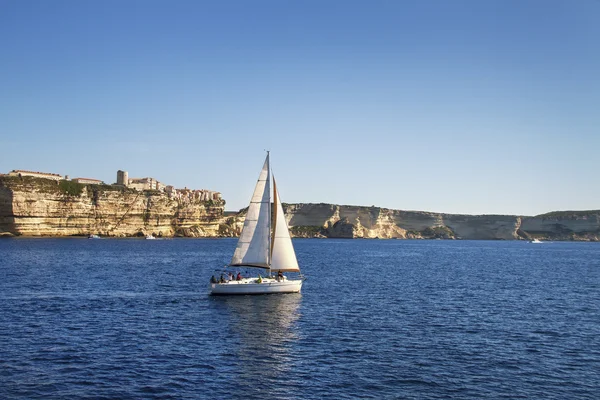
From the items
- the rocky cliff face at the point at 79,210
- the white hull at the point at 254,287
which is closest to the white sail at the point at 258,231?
the white hull at the point at 254,287

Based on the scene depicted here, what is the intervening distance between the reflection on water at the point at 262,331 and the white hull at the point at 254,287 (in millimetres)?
522

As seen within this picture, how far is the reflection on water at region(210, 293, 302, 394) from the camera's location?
26.7 m

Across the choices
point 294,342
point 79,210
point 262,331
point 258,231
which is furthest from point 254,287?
point 79,210

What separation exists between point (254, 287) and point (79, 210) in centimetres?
13078

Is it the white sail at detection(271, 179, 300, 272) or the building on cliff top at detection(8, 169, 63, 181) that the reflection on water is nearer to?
the white sail at detection(271, 179, 300, 272)

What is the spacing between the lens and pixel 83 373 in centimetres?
2491

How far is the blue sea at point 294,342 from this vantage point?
23719 mm

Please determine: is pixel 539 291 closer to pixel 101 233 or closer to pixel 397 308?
pixel 397 308

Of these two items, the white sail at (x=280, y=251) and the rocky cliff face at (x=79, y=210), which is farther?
the rocky cliff face at (x=79, y=210)

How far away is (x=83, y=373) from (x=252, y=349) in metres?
9.28

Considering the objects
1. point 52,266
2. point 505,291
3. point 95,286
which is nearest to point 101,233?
point 52,266

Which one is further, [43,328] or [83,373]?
[43,328]

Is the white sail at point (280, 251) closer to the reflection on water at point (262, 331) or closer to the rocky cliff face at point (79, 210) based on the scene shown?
the reflection on water at point (262, 331)

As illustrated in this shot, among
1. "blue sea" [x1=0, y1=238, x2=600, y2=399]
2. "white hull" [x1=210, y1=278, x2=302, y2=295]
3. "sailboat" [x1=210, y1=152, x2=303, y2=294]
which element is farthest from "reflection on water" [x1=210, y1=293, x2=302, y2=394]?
"sailboat" [x1=210, y1=152, x2=303, y2=294]
